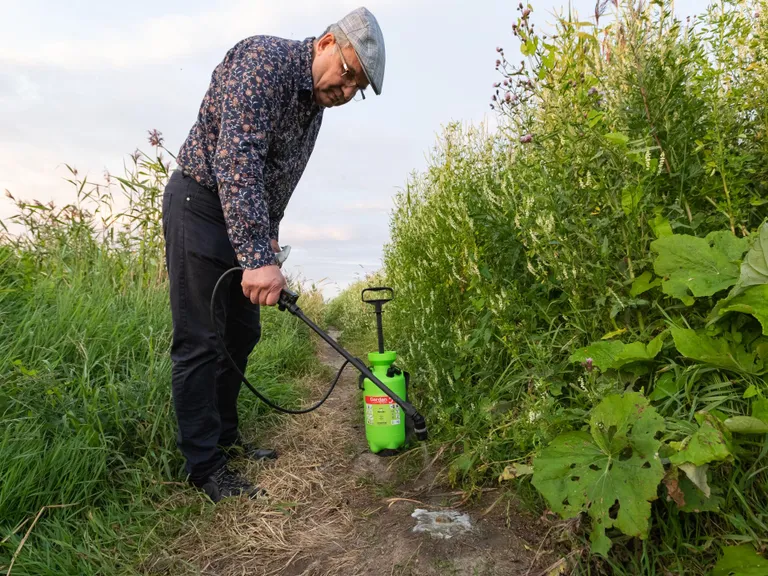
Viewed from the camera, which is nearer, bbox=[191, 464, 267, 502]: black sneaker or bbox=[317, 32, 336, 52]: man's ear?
bbox=[317, 32, 336, 52]: man's ear

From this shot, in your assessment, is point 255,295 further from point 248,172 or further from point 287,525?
point 287,525

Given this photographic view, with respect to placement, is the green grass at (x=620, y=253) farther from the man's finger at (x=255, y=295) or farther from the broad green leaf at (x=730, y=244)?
the man's finger at (x=255, y=295)

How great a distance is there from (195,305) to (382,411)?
1.24 m

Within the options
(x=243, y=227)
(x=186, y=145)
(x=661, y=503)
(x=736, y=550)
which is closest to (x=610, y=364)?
(x=661, y=503)

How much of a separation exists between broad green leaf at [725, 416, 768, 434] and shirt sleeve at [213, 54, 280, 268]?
1916mm

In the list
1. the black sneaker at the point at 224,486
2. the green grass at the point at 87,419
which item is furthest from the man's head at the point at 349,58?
the black sneaker at the point at 224,486

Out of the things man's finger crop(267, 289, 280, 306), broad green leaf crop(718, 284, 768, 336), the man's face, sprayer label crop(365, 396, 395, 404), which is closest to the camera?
broad green leaf crop(718, 284, 768, 336)

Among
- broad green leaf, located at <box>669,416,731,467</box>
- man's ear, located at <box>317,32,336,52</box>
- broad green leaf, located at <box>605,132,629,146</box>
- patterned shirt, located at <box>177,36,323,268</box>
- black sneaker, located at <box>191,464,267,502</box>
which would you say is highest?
man's ear, located at <box>317,32,336,52</box>

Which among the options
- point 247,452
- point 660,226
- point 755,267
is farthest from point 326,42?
point 247,452

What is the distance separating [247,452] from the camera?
3459 mm

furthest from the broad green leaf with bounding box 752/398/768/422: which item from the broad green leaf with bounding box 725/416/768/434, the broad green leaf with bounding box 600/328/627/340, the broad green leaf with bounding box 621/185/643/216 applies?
the broad green leaf with bounding box 621/185/643/216

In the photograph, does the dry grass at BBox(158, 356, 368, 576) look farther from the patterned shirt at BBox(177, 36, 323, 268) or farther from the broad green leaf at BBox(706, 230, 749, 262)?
the broad green leaf at BBox(706, 230, 749, 262)

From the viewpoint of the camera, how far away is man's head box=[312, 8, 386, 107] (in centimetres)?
252

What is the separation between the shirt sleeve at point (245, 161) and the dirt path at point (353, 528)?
1.34 meters
